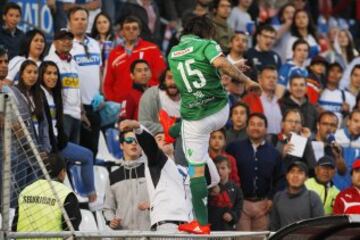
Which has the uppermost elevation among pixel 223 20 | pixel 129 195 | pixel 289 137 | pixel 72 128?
pixel 223 20

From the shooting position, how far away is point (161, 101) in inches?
604

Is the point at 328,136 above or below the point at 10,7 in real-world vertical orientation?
below

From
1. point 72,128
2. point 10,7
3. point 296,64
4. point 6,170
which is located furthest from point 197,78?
point 296,64

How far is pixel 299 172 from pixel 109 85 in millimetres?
3215

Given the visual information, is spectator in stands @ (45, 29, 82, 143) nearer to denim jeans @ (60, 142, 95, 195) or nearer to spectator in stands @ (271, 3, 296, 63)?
denim jeans @ (60, 142, 95, 195)

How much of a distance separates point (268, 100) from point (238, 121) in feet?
4.87

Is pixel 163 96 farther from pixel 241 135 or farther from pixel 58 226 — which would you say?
pixel 58 226

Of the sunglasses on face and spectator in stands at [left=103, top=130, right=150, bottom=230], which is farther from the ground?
the sunglasses on face

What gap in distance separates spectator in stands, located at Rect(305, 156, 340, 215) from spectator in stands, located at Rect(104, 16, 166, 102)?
2.51m

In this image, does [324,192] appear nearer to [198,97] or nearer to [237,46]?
[237,46]

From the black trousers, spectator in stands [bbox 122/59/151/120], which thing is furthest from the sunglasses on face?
the black trousers

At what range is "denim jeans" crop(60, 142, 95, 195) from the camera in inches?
607

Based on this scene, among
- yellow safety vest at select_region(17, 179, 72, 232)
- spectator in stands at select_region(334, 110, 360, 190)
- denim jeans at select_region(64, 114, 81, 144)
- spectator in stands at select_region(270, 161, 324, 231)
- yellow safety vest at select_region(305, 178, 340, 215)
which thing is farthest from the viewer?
spectator in stands at select_region(334, 110, 360, 190)

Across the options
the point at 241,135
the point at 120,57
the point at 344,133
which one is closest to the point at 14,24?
the point at 120,57
